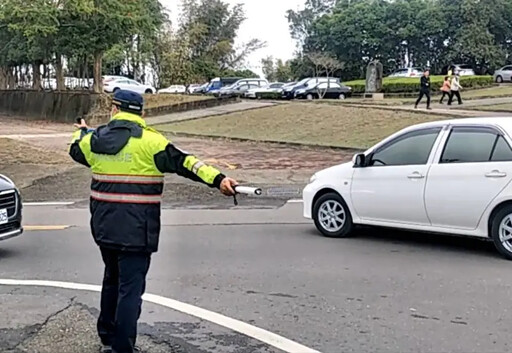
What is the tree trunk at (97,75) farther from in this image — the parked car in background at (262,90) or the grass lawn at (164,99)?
the parked car in background at (262,90)

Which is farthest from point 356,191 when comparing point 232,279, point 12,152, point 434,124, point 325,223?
point 12,152

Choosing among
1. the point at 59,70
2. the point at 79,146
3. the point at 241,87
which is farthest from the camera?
the point at 241,87

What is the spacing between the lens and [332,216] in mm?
9758

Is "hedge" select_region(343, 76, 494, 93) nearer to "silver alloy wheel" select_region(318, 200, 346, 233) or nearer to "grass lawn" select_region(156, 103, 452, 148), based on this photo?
"grass lawn" select_region(156, 103, 452, 148)

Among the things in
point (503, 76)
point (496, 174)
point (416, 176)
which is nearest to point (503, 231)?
point (496, 174)

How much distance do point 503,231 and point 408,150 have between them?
1585mm

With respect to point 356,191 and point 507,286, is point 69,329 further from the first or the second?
point 356,191

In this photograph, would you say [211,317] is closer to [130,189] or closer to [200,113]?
[130,189]

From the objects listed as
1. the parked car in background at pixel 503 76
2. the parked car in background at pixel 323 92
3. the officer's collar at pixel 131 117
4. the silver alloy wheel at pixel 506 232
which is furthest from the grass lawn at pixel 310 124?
the parked car in background at pixel 503 76

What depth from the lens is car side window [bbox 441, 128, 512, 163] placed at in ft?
27.7

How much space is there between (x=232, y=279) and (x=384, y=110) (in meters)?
23.2

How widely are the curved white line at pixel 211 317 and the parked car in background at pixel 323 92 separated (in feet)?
133

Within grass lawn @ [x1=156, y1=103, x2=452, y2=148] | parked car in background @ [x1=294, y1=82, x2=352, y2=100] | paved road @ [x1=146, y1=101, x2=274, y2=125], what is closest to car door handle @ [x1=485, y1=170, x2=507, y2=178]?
grass lawn @ [x1=156, y1=103, x2=452, y2=148]

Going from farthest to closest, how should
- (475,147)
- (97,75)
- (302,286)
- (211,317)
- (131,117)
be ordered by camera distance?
(97,75) → (475,147) → (302,286) → (211,317) → (131,117)
